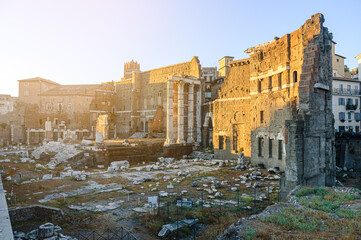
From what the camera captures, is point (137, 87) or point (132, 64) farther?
point (132, 64)

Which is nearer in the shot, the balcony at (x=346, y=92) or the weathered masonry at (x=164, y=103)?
the weathered masonry at (x=164, y=103)

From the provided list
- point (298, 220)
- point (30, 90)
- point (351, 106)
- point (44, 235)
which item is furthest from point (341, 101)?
point (30, 90)

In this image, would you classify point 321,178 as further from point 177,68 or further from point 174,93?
point 177,68

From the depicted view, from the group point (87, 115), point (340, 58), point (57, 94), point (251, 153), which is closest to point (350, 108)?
point (340, 58)

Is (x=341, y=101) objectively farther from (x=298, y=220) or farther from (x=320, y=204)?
(x=298, y=220)

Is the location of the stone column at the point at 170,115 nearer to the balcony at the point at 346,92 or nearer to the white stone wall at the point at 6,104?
the balcony at the point at 346,92

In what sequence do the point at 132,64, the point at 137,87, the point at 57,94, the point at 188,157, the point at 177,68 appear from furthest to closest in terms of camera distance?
1. the point at 132,64
2. the point at 57,94
3. the point at 137,87
4. the point at 177,68
5. the point at 188,157

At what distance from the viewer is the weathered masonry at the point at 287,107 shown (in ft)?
45.4

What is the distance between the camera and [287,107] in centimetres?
1731

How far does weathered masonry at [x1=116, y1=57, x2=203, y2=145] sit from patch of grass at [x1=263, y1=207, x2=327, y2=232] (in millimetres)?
23899

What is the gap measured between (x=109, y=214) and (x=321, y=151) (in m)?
12.9

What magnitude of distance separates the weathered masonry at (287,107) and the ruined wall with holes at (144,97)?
12.4 m

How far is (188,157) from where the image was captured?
30656 millimetres

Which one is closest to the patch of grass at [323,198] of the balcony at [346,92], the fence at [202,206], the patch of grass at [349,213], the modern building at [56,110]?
the patch of grass at [349,213]
